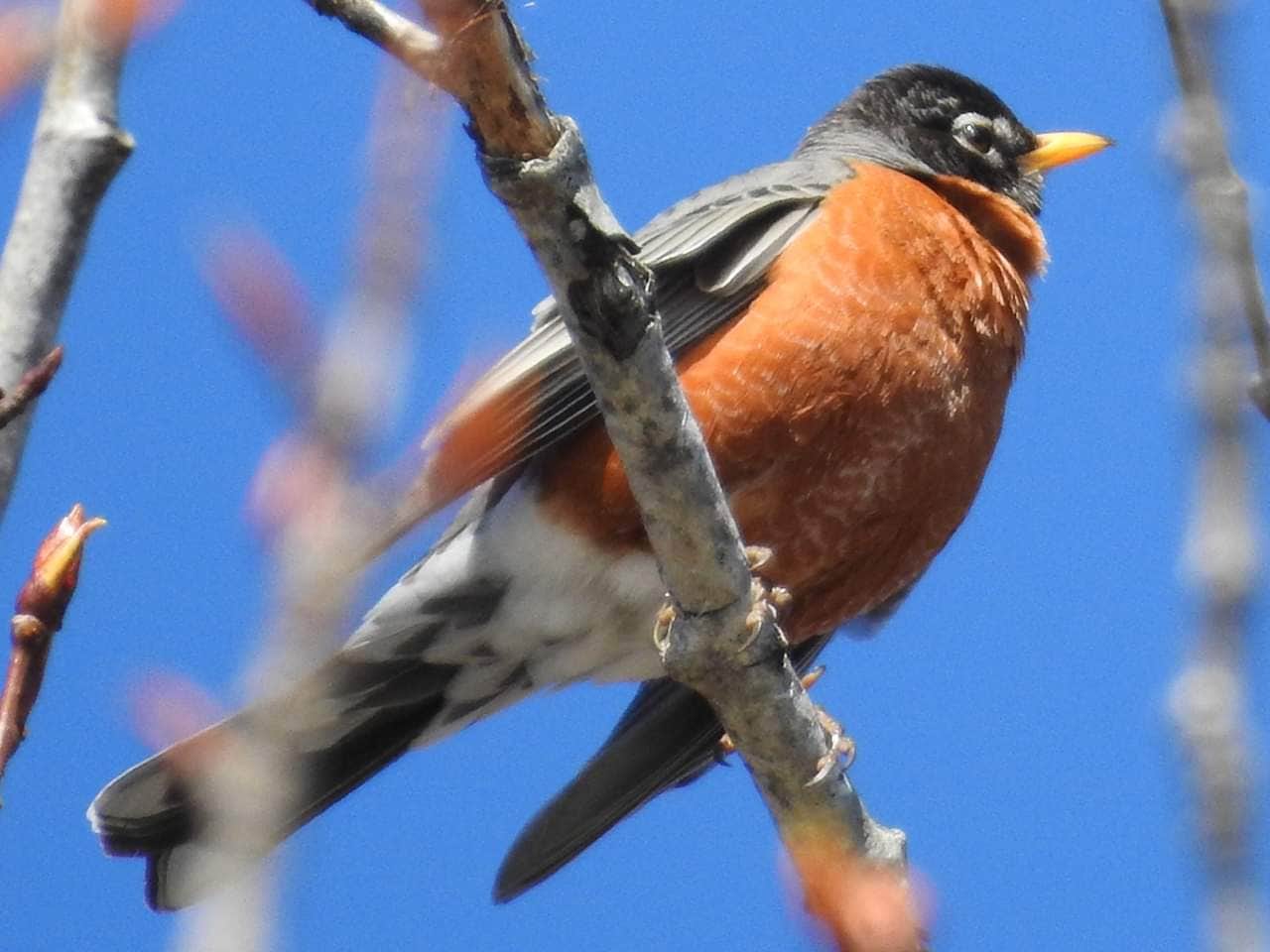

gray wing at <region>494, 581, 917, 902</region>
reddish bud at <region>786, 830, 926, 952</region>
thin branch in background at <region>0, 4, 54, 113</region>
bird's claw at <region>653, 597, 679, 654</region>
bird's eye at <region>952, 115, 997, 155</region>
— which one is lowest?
reddish bud at <region>786, 830, 926, 952</region>

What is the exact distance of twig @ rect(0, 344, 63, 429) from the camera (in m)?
1.39

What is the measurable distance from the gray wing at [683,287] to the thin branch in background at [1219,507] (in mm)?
1905

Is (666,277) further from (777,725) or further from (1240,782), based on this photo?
(1240,782)

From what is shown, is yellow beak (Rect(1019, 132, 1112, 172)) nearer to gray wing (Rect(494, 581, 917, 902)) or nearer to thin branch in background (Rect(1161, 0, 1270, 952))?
gray wing (Rect(494, 581, 917, 902))

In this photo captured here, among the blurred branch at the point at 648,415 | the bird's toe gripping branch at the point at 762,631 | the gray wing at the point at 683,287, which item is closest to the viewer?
the blurred branch at the point at 648,415

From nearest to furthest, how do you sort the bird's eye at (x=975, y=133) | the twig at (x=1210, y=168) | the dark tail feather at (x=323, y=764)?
1. the twig at (x=1210, y=168)
2. the dark tail feather at (x=323, y=764)
3. the bird's eye at (x=975, y=133)

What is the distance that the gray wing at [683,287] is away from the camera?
3.22 meters

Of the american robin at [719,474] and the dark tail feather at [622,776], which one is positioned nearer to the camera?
the american robin at [719,474]

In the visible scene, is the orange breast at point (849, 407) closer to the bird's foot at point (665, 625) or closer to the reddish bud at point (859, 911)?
the bird's foot at point (665, 625)

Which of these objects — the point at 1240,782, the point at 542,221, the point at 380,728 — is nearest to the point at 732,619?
the point at 542,221

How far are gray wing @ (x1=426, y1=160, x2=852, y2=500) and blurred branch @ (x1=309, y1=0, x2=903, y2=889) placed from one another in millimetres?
582

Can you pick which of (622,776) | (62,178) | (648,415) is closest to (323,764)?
(622,776)

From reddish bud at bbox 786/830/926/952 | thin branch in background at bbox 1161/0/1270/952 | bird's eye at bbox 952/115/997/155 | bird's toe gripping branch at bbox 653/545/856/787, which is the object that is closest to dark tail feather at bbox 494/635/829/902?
bird's toe gripping branch at bbox 653/545/856/787

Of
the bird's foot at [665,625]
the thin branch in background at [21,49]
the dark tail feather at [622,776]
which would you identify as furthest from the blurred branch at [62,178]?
the dark tail feather at [622,776]
